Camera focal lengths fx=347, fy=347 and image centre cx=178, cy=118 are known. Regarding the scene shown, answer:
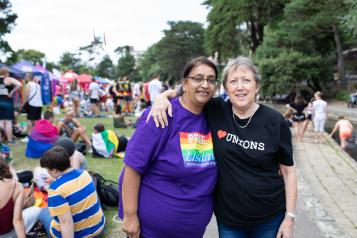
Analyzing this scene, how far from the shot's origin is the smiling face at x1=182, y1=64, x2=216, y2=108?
7.08ft

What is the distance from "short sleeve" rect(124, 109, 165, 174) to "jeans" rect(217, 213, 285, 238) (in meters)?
0.76

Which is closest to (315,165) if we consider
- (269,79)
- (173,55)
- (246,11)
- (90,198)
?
(90,198)

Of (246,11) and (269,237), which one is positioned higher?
(246,11)

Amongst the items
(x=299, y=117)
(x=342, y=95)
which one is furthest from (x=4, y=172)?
(x=342, y=95)

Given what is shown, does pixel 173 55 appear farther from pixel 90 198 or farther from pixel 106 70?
pixel 90 198

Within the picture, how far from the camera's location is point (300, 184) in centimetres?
648

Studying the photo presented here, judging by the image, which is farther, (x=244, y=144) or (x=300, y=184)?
(x=300, y=184)

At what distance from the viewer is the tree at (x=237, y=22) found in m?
34.8

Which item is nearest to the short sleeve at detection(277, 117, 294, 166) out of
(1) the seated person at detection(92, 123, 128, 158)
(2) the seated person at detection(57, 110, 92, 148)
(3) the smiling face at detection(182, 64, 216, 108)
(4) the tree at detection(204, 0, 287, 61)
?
(3) the smiling face at detection(182, 64, 216, 108)

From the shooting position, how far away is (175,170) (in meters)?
2.06

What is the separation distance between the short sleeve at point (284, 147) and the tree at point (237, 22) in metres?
34.1

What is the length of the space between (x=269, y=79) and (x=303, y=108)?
18546mm

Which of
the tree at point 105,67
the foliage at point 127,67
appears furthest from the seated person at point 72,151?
the foliage at point 127,67

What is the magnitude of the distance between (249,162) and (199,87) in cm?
57
